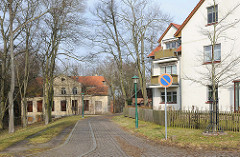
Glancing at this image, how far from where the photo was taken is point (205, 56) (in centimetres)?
2098

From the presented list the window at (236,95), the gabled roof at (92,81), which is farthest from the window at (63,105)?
the window at (236,95)

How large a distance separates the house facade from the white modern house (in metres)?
25.9

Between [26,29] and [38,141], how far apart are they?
1686 cm

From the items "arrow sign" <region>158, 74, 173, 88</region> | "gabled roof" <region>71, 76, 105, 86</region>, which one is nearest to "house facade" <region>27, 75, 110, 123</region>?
"gabled roof" <region>71, 76, 105, 86</region>

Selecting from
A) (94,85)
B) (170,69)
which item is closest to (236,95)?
(170,69)

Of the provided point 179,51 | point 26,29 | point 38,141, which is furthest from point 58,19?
point 38,141

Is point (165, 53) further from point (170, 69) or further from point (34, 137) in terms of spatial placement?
point (34, 137)

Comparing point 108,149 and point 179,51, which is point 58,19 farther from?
point 108,149

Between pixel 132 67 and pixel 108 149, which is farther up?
pixel 132 67

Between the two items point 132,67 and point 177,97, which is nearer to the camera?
point 177,97

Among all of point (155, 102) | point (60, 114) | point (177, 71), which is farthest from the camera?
point (60, 114)

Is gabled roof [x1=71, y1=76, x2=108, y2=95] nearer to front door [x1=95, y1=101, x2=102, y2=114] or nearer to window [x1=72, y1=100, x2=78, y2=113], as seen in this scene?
front door [x1=95, y1=101, x2=102, y2=114]

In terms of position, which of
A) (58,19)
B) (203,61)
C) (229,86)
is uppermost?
(58,19)

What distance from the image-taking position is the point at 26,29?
2547 cm
